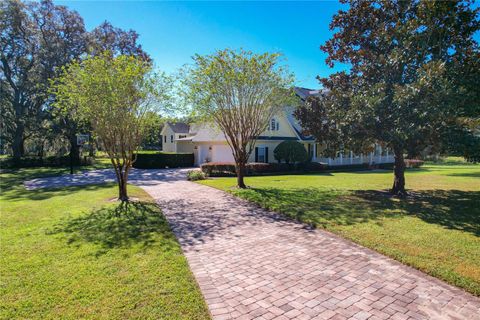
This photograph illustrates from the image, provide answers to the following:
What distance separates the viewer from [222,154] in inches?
1035

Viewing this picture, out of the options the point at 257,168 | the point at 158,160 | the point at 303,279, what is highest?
the point at 158,160

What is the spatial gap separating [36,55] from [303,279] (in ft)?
108

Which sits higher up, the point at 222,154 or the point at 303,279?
the point at 222,154

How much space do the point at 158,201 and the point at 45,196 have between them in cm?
592

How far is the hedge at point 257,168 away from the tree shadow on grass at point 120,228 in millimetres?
11314

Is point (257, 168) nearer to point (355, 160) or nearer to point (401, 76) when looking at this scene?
point (401, 76)

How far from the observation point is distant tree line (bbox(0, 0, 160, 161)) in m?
26.0

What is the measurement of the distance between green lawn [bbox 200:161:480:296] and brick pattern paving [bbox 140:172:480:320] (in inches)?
18.3

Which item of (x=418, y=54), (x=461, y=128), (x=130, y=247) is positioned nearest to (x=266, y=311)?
(x=130, y=247)

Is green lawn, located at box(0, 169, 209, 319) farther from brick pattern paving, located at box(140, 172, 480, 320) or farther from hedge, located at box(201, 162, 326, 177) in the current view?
hedge, located at box(201, 162, 326, 177)

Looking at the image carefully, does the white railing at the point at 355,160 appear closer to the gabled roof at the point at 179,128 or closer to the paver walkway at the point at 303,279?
the gabled roof at the point at 179,128

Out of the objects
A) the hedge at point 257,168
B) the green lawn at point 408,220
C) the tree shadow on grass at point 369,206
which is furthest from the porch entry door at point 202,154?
the tree shadow on grass at point 369,206

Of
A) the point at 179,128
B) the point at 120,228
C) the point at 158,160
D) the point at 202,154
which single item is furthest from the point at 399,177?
the point at 179,128

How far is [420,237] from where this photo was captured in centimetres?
668
